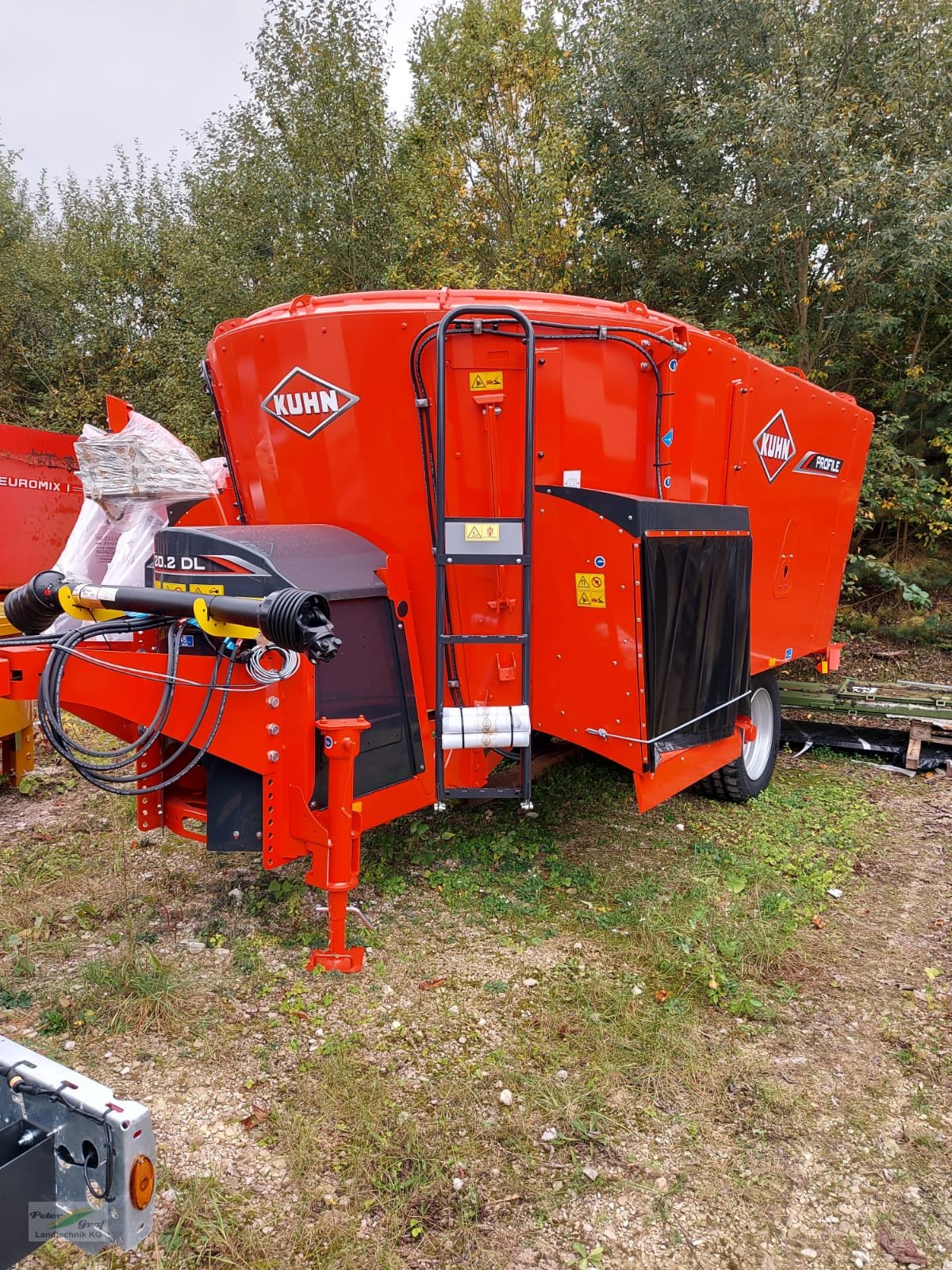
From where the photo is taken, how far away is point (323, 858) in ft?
9.02

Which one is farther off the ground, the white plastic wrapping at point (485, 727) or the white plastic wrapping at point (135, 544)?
the white plastic wrapping at point (135, 544)

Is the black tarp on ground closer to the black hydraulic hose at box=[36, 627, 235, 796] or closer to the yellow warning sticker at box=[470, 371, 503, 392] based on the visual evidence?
the yellow warning sticker at box=[470, 371, 503, 392]

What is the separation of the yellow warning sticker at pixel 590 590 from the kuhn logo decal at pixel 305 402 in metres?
1.19

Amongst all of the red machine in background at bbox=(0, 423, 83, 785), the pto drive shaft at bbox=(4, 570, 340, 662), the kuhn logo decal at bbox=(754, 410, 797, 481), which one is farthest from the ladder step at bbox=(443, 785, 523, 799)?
the red machine in background at bbox=(0, 423, 83, 785)

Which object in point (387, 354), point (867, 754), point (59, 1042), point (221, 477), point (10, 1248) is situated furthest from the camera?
point (867, 754)

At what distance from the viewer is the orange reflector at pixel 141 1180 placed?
1122mm

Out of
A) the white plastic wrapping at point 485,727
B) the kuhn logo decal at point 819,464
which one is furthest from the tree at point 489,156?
the white plastic wrapping at point 485,727

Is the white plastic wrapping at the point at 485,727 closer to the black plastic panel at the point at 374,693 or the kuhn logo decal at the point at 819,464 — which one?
the black plastic panel at the point at 374,693

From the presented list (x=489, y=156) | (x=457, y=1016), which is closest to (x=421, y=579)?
(x=457, y=1016)

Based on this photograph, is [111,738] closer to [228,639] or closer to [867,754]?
[228,639]

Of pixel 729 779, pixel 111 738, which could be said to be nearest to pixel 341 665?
pixel 729 779

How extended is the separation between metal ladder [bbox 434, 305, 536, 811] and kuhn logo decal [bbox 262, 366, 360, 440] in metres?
0.52

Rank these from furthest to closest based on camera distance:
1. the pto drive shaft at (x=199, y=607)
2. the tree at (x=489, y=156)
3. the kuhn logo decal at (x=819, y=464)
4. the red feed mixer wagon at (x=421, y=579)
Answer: the tree at (x=489, y=156)
the kuhn logo decal at (x=819, y=464)
the red feed mixer wagon at (x=421, y=579)
the pto drive shaft at (x=199, y=607)

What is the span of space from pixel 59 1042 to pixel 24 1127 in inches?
71.1
